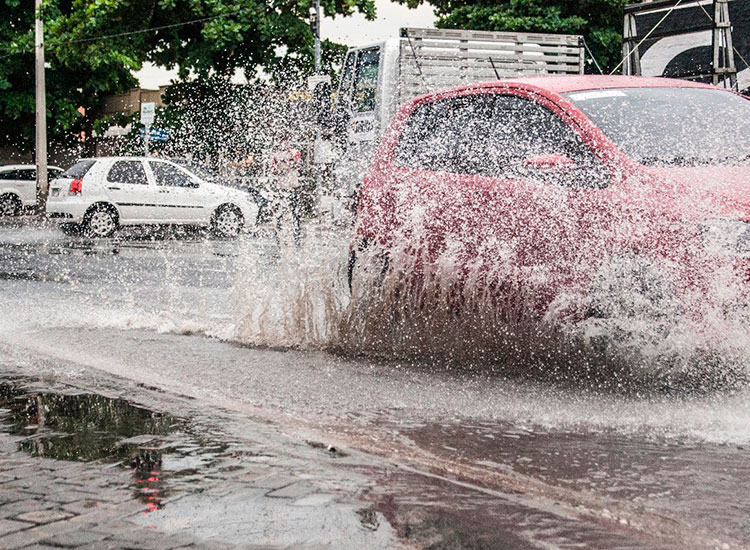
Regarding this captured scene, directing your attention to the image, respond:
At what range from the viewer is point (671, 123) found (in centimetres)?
649

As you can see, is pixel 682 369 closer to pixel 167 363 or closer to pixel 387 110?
pixel 167 363

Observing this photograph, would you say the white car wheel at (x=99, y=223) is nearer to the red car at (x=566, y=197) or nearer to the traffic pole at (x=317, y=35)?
the traffic pole at (x=317, y=35)

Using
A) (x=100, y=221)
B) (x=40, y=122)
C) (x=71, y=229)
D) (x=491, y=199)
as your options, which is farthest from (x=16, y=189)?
(x=491, y=199)

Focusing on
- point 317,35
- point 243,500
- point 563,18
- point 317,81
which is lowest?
point 243,500

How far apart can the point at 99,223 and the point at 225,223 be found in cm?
247

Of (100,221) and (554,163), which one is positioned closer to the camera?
(554,163)

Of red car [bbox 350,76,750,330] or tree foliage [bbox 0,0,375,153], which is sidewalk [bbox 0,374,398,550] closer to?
red car [bbox 350,76,750,330]

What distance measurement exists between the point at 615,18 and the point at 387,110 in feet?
53.9

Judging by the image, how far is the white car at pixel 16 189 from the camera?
103 ft

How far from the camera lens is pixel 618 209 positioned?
574 cm

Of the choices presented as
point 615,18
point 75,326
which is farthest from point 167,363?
point 615,18

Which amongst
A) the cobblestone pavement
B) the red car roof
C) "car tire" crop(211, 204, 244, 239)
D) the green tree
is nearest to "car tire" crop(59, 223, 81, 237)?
"car tire" crop(211, 204, 244, 239)

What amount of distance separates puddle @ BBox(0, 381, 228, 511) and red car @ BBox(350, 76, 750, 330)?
2254 millimetres

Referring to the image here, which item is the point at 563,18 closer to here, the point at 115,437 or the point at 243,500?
the point at 115,437
